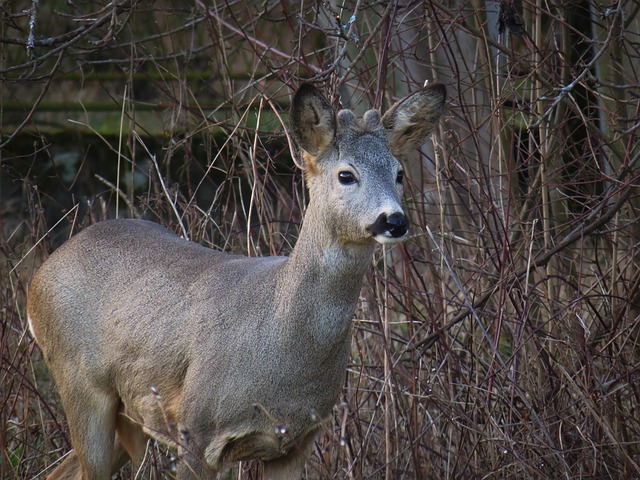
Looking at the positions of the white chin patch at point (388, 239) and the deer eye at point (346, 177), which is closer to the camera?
the white chin patch at point (388, 239)

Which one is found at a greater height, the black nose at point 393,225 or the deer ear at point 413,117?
the deer ear at point 413,117

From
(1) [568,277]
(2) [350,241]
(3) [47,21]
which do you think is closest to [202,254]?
(2) [350,241]

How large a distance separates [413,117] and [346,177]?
1.71 ft

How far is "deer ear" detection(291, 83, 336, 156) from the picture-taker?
425 centimetres

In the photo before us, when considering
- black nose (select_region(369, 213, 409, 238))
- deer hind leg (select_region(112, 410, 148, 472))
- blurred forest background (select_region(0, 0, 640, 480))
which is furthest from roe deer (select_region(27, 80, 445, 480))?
blurred forest background (select_region(0, 0, 640, 480))

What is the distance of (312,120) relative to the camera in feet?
14.2

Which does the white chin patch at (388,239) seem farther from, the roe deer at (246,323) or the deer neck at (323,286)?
the deer neck at (323,286)

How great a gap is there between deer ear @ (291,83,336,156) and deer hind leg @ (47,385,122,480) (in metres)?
1.55

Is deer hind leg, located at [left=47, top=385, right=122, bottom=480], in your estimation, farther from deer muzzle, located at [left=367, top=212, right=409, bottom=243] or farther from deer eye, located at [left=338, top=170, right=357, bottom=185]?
deer muzzle, located at [left=367, top=212, right=409, bottom=243]

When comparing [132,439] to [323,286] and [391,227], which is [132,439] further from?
[391,227]

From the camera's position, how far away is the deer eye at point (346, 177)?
4.21 metres

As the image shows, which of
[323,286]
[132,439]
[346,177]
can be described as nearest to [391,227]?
[346,177]

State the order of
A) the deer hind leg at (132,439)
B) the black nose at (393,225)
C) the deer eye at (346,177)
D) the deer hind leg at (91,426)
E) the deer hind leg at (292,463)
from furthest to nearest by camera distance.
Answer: the deer hind leg at (132,439) → the deer hind leg at (91,426) → the deer hind leg at (292,463) → the deer eye at (346,177) → the black nose at (393,225)

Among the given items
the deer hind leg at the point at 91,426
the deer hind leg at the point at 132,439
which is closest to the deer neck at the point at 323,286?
the deer hind leg at the point at 91,426
